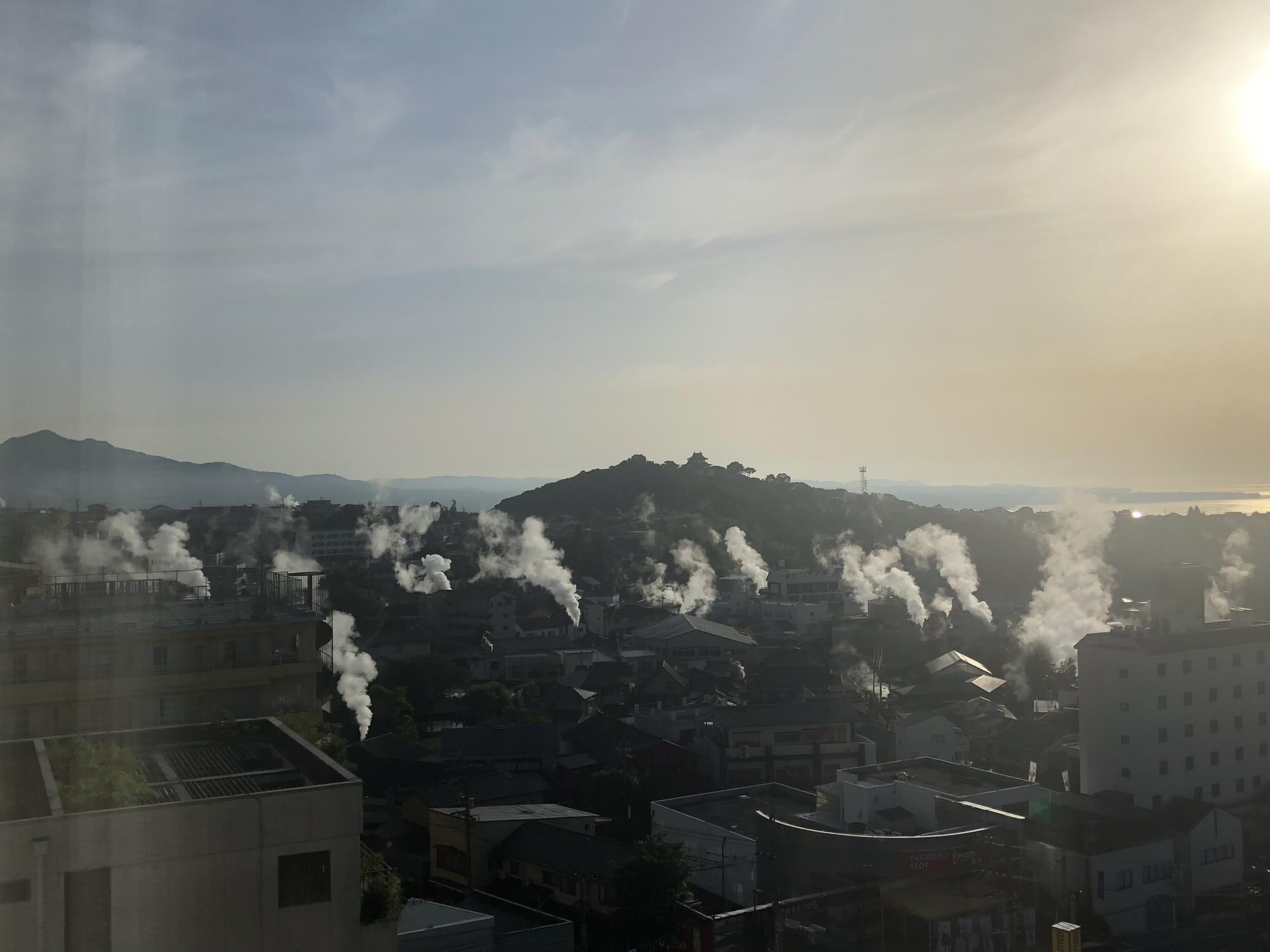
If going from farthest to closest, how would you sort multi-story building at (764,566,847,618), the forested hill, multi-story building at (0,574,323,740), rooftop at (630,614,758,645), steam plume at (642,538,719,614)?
1. the forested hill
2. steam plume at (642,538,719,614)
3. multi-story building at (764,566,847,618)
4. rooftop at (630,614,758,645)
5. multi-story building at (0,574,323,740)

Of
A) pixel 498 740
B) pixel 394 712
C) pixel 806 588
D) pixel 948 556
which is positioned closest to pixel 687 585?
pixel 806 588

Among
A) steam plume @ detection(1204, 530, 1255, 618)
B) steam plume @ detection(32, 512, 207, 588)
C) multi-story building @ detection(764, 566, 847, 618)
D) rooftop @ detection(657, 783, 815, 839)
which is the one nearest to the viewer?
rooftop @ detection(657, 783, 815, 839)

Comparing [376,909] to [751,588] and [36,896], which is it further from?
[751,588]

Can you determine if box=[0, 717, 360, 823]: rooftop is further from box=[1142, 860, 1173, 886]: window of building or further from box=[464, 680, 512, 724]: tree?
box=[464, 680, 512, 724]: tree

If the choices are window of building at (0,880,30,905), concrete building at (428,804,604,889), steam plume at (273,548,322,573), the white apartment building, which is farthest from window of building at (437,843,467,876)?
steam plume at (273,548,322,573)

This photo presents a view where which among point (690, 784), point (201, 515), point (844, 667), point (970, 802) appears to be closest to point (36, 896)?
point (970, 802)

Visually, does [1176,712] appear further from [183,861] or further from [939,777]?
[183,861]

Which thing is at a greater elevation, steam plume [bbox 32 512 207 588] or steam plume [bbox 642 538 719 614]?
steam plume [bbox 32 512 207 588]
